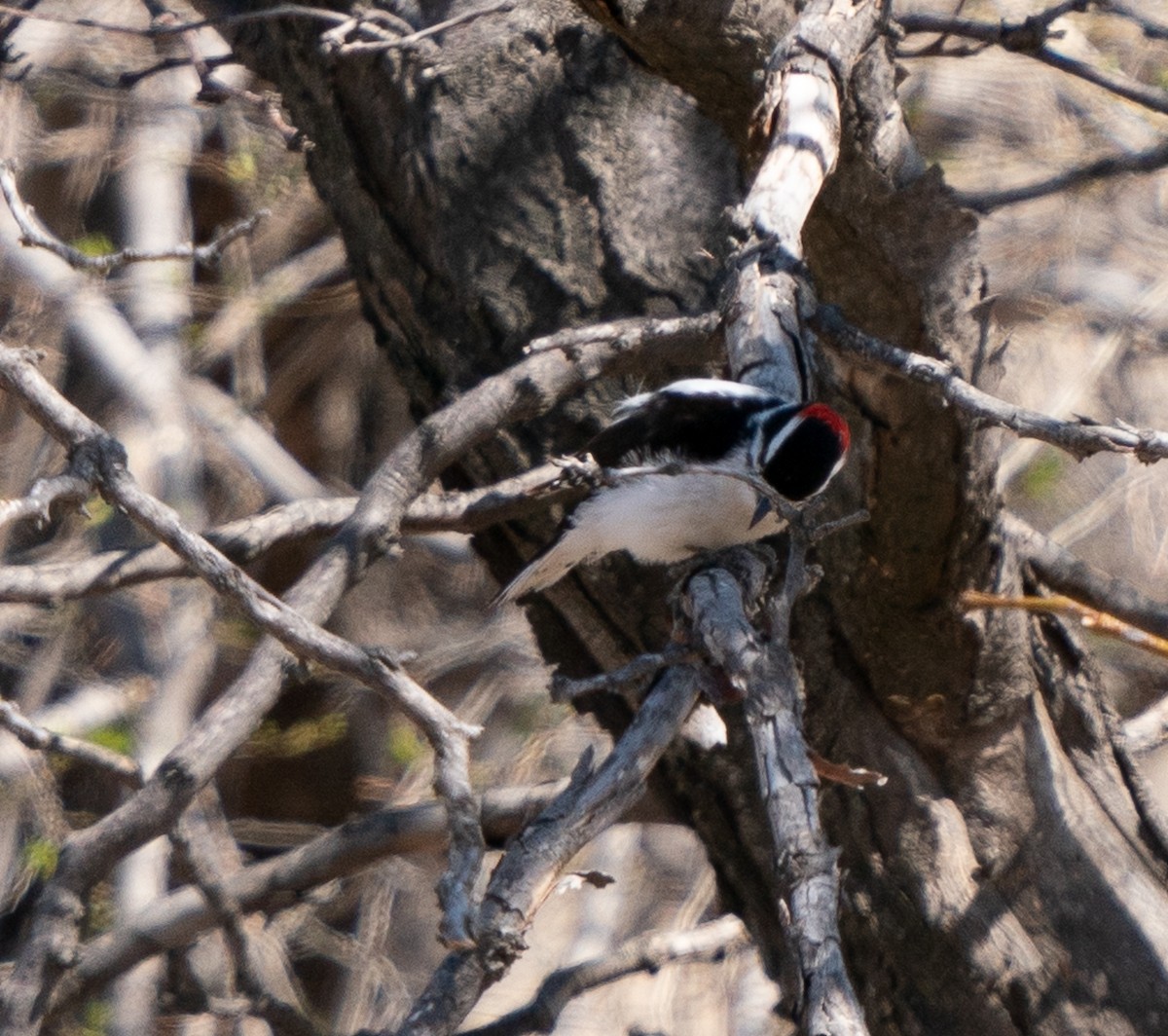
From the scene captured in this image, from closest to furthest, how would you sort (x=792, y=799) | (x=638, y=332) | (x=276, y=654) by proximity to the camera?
(x=792, y=799) < (x=276, y=654) < (x=638, y=332)

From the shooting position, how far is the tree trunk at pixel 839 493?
8.02 feet

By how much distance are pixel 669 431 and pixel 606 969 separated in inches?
43.9

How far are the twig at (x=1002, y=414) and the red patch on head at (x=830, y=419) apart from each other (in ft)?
0.54

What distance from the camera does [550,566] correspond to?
8.99 feet

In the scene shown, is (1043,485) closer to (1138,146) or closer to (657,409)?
(657,409)

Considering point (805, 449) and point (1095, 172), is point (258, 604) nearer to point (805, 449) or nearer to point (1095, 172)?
point (805, 449)

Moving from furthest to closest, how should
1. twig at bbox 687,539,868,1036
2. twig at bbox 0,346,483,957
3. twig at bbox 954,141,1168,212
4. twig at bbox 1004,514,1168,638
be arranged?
1. twig at bbox 954,141,1168,212
2. twig at bbox 1004,514,1168,638
3. twig at bbox 0,346,483,957
4. twig at bbox 687,539,868,1036

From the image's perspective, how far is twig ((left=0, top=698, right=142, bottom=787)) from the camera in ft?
6.36

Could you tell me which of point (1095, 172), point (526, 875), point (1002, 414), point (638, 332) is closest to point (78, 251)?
point (638, 332)

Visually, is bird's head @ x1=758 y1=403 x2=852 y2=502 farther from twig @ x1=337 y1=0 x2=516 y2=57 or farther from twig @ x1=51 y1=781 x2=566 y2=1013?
twig @ x1=337 y1=0 x2=516 y2=57

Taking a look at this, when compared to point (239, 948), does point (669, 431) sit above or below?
above

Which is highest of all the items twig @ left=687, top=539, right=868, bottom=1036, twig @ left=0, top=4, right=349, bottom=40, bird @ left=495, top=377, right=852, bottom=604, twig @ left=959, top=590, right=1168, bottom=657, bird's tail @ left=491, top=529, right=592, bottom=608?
twig @ left=0, top=4, right=349, bottom=40

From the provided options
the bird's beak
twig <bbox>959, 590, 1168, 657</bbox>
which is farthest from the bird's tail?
twig <bbox>959, 590, 1168, 657</bbox>

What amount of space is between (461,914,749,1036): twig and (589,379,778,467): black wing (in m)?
1.00
